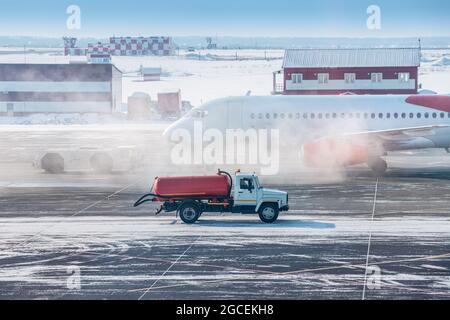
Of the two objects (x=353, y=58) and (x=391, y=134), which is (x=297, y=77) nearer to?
(x=353, y=58)

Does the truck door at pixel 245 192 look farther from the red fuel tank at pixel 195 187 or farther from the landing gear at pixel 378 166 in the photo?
the landing gear at pixel 378 166

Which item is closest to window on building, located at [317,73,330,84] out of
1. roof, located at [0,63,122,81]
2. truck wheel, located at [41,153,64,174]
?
roof, located at [0,63,122,81]

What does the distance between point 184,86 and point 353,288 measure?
468 feet

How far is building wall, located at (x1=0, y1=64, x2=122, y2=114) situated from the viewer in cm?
10819

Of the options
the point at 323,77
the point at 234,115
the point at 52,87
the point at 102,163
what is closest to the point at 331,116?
the point at 234,115

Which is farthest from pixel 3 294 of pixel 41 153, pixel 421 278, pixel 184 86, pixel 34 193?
pixel 184 86

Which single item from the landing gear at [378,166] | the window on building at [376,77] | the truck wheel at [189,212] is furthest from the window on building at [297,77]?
the truck wheel at [189,212]

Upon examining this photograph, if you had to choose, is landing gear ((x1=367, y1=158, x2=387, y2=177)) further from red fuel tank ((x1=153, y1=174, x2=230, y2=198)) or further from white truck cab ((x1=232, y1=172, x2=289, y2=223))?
red fuel tank ((x1=153, y1=174, x2=230, y2=198))

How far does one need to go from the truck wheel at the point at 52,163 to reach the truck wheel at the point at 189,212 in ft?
64.9

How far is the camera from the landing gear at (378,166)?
48.3m

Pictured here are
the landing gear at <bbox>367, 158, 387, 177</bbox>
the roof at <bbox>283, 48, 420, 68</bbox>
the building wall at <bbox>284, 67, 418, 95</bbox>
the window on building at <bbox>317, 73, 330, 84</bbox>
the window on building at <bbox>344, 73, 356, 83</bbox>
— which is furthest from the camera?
the window on building at <bbox>344, 73, 356, 83</bbox>

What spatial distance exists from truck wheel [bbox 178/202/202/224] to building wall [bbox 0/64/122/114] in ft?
251

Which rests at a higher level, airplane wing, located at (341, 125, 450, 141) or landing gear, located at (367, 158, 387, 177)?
airplane wing, located at (341, 125, 450, 141)
